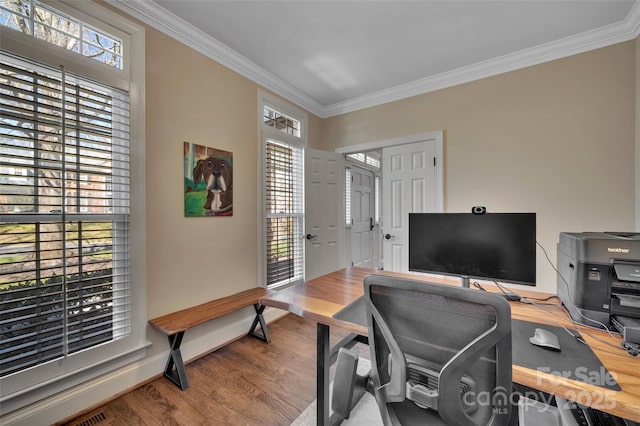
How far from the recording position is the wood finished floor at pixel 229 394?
161 centimetres

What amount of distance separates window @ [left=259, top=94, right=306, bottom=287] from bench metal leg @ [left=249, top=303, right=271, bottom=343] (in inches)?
16.3

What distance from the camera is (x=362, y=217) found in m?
4.96

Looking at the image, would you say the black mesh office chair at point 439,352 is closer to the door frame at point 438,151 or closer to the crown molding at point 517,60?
the door frame at point 438,151

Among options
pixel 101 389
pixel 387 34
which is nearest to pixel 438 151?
pixel 387 34

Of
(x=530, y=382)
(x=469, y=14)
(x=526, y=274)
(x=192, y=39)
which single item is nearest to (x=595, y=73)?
(x=469, y=14)

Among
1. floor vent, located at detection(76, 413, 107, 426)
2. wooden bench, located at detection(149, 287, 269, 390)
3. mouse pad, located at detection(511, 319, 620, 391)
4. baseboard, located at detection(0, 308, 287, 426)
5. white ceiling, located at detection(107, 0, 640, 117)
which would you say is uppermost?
white ceiling, located at detection(107, 0, 640, 117)

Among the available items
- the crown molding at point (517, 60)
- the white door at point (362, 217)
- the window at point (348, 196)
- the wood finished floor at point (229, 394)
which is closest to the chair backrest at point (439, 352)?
the wood finished floor at point (229, 394)

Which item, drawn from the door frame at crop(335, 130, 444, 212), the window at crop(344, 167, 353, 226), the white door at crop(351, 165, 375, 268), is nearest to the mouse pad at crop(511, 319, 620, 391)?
the door frame at crop(335, 130, 444, 212)

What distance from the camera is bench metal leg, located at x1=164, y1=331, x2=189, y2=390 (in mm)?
1903

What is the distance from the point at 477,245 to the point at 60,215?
2.53 meters

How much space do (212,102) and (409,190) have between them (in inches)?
98.1

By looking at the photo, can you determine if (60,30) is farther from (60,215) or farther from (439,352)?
(439,352)

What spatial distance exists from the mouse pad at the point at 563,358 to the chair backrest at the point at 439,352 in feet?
0.60

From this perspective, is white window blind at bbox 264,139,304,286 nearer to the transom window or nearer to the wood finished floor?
the wood finished floor
